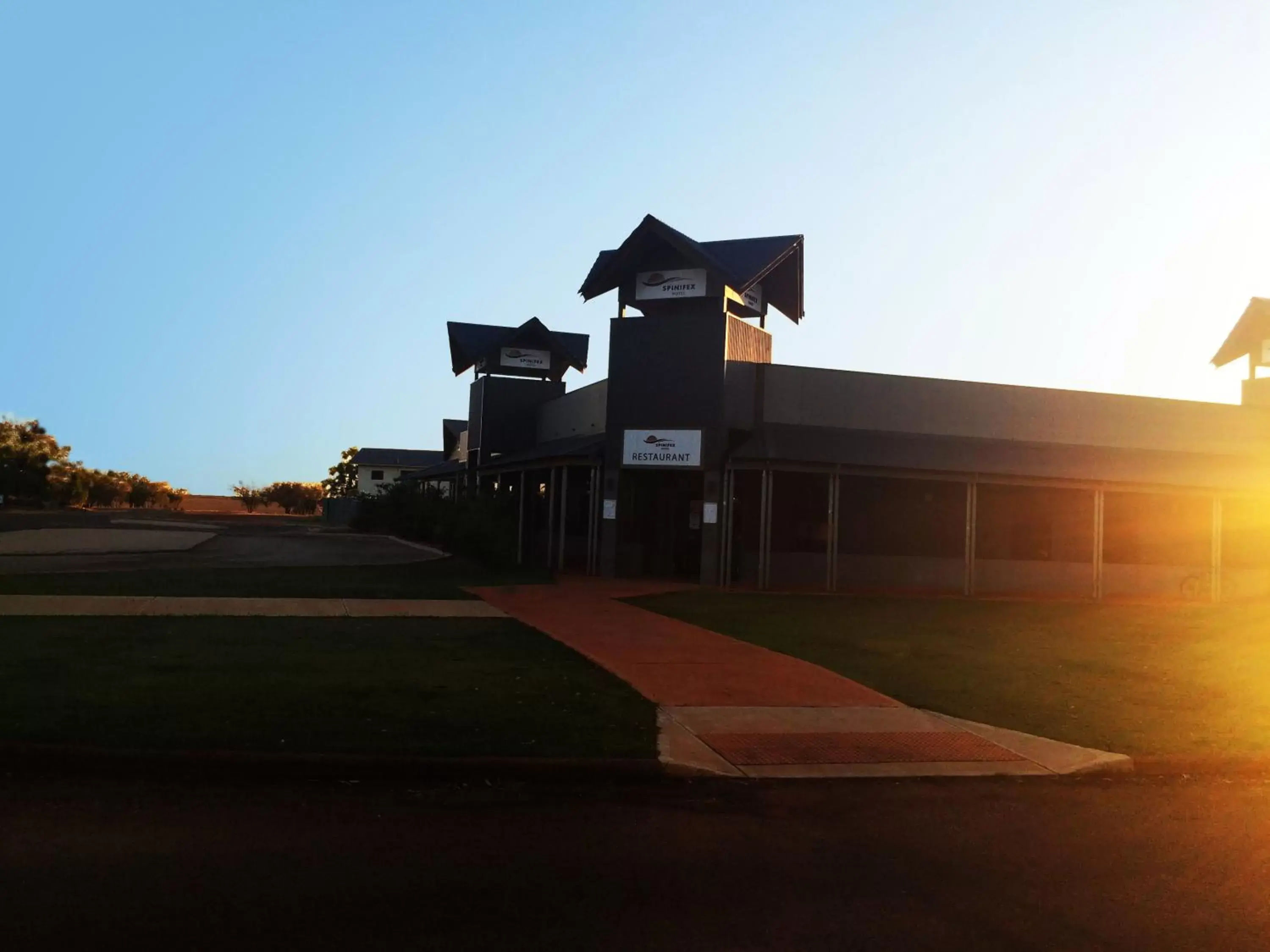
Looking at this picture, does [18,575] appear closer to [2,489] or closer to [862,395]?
[862,395]

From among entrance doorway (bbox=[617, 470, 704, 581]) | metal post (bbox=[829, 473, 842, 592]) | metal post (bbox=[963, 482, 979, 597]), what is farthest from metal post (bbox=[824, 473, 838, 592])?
entrance doorway (bbox=[617, 470, 704, 581])

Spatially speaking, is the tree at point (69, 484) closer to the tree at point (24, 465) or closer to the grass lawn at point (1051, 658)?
the tree at point (24, 465)

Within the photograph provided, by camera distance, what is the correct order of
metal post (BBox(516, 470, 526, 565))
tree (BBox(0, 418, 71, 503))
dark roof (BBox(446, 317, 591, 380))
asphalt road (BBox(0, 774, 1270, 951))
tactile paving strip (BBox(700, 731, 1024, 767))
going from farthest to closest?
tree (BBox(0, 418, 71, 503)), dark roof (BBox(446, 317, 591, 380)), metal post (BBox(516, 470, 526, 565)), tactile paving strip (BBox(700, 731, 1024, 767)), asphalt road (BBox(0, 774, 1270, 951))

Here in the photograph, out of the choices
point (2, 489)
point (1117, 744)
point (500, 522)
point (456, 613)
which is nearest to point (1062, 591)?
point (500, 522)

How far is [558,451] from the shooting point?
25.2 metres

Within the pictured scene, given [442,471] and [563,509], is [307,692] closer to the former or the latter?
[563,509]

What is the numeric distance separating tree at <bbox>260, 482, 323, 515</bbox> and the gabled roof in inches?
3077

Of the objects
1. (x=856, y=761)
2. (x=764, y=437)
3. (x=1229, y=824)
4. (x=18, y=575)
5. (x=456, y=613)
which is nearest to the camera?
(x=1229, y=824)

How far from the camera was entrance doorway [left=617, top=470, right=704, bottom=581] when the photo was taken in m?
24.8

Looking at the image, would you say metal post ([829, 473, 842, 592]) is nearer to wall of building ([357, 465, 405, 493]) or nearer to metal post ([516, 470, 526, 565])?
metal post ([516, 470, 526, 565])

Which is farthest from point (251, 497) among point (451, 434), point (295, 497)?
point (451, 434)

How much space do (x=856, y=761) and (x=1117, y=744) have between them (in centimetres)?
221

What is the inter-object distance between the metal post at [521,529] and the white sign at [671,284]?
578 centimetres

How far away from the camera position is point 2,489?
2525 inches
